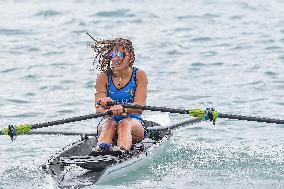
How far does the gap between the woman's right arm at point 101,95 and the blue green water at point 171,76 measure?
1.37 m

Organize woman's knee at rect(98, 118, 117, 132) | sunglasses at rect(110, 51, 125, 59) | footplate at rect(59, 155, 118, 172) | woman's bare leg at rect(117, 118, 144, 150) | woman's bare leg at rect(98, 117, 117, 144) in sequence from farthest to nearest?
1. sunglasses at rect(110, 51, 125, 59)
2. woman's knee at rect(98, 118, 117, 132)
3. woman's bare leg at rect(117, 118, 144, 150)
4. woman's bare leg at rect(98, 117, 117, 144)
5. footplate at rect(59, 155, 118, 172)

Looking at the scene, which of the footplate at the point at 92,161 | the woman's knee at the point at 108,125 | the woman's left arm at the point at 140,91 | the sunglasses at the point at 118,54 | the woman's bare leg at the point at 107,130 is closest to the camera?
the footplate at the point at 92,161

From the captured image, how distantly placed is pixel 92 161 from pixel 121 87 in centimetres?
204

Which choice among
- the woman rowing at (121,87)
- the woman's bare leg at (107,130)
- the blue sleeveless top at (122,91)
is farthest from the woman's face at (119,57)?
the woman's bare leg at (107,130)

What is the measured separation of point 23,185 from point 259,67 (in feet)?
39.4

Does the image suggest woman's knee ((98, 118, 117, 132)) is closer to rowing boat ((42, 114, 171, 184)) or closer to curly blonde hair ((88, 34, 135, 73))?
rowing boat ((42, 114, 171, 184))

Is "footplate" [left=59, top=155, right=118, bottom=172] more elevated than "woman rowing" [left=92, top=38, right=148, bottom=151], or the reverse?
"woman rowing" [left=92, top=38, right=148, bottom=151]

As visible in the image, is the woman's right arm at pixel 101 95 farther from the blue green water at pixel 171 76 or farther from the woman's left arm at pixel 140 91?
the blue green water at pixel 171 76

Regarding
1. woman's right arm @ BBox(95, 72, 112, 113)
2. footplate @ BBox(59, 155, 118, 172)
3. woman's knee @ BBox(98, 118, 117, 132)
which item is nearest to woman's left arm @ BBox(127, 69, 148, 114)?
woman's knee @ BBox(98, 118, 117, 132)

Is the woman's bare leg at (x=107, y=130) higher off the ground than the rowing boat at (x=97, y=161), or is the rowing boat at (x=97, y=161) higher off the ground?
the woman's bare leg at (x=107, y=130)

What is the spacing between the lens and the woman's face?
50.5 feet

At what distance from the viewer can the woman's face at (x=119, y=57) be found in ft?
50.5

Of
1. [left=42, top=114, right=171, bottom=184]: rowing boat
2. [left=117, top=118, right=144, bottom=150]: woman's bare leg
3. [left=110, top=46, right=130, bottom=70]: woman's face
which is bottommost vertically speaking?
[left=42, top=114, right=171, bottom=184]: rowing boat

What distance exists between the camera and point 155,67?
25219 mm
